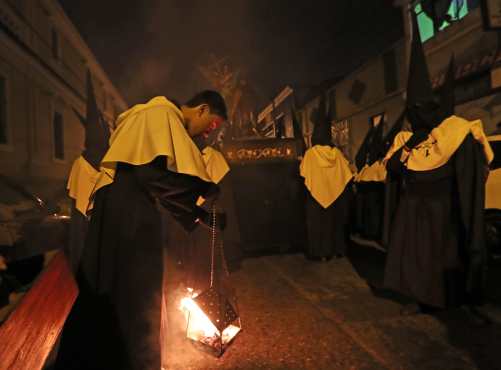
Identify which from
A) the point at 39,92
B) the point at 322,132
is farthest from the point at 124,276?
the point at 39,92

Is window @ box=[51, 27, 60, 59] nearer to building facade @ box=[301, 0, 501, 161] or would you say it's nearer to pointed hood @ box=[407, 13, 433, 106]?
building facade @ box=[301, 0, 501, 161]

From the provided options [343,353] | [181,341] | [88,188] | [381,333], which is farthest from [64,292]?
[88,188]

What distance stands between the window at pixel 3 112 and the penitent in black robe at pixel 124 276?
9.39 metres

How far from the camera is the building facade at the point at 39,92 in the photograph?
952 cm

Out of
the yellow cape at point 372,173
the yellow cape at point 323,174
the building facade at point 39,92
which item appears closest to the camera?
the yellow cape at point 323,174

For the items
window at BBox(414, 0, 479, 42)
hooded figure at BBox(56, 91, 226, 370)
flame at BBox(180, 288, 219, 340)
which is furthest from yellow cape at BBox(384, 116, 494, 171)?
window at BBox(414, 0, 479, 42)

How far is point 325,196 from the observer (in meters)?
6.21

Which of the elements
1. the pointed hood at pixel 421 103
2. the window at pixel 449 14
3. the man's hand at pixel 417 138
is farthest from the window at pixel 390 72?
the man's hand at pixel 417 138

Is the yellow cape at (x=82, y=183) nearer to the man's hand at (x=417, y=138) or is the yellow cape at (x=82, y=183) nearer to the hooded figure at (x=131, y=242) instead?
the hooded figure at (x=131, y=242)

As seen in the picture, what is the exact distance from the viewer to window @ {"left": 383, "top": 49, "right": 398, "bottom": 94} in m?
13.0

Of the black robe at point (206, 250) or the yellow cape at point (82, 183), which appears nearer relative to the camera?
the black robe at point (206, 250)

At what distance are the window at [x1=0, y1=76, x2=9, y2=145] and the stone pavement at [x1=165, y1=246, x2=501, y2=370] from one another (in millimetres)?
7750

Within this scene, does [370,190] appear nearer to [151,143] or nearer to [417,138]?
[417,138]

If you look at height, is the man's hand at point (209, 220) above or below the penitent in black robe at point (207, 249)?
above
